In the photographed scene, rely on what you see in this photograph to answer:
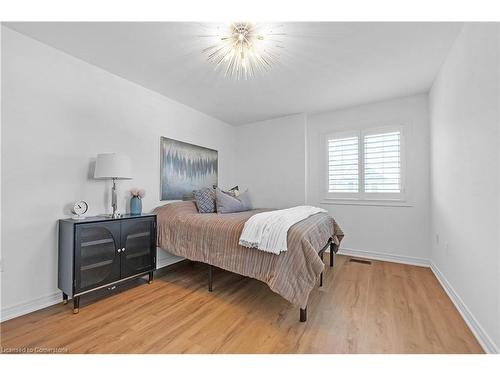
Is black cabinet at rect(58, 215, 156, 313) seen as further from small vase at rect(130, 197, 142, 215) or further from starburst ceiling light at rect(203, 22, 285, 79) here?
starburst ceiling light at rect(203, 22, 285, 79)

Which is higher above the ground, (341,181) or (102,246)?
(341,181)

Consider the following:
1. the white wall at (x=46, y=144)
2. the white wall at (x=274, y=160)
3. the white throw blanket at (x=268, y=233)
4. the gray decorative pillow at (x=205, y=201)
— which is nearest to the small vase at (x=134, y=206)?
the white wall at (x=46, y=144)

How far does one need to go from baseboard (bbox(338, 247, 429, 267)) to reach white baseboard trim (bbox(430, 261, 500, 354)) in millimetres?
645

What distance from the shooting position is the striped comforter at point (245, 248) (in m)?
1.75

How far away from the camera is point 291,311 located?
6.43ft

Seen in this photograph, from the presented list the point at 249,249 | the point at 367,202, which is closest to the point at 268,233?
the point at 249,249

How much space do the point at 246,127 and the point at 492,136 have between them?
145 inches

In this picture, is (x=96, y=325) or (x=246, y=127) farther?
(x=246, y=127)

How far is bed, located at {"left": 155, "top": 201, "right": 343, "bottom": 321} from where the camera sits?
1753 millimetres

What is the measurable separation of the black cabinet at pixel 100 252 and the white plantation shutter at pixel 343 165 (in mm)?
2989

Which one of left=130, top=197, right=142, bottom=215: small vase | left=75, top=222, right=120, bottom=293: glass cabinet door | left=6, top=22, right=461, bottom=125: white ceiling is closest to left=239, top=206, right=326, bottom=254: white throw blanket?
left=75, top=222, right=120, bottom=293: glass cabinet door
